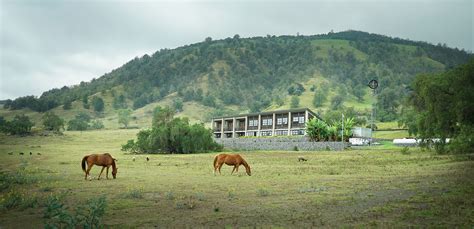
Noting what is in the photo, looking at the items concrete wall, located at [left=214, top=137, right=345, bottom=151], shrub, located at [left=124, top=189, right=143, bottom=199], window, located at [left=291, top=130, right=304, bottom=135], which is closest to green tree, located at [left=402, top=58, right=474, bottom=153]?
concrete wall, located at [left=214, top=137, right=345, bottom=151]

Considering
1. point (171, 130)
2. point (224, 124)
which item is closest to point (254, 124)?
point (224, 124)

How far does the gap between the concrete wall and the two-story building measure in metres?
14.2

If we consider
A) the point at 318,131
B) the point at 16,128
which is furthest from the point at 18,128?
the point at 318,131

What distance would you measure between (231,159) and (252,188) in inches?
342

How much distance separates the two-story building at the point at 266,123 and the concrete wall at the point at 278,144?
46.5 ft

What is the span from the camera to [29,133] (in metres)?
116

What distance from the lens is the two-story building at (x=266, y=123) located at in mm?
97738

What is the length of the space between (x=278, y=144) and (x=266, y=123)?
2690 centimetres

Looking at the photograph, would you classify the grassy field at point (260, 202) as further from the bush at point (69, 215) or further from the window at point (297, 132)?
the window at point (297, 132)

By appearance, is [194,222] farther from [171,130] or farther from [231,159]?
[171,130]

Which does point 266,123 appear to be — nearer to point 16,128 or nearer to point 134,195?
point 16,128

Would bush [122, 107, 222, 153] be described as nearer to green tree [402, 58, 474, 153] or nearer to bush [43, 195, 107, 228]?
green tree [402, 58, 474, 153]

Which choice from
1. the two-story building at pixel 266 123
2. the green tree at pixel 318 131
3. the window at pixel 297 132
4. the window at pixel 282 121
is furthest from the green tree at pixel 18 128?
the green tree at pixel 318 131

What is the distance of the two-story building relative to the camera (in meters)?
97.7
